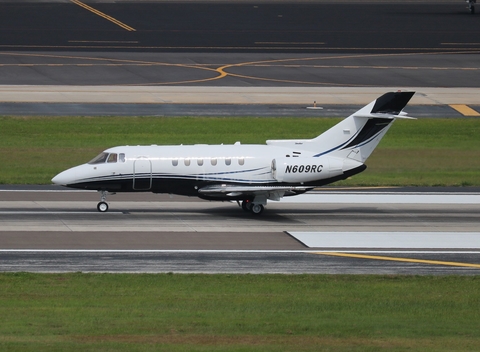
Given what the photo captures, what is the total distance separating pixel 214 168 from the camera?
3831 centimetres

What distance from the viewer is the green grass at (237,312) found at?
69.6ft

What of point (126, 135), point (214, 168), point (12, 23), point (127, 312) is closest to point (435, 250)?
point (214, 168)

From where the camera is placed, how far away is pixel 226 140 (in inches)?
2133

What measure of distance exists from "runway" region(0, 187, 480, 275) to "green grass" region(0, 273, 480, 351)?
1886mm

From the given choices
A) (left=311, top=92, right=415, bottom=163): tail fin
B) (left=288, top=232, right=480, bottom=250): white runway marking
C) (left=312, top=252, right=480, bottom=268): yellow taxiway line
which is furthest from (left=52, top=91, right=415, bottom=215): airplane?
(left=312, top=252, right=480, bottom=268): yellow taxiway line

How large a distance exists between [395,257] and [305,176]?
732 cm

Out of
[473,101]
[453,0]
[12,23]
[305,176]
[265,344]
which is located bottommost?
[265,344]

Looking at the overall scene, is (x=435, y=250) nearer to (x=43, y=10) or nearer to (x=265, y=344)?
(x=265, y=344)

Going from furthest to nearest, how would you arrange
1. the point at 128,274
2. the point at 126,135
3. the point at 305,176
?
the point at 126,135 → the point at 305,176 → the point at 128,274

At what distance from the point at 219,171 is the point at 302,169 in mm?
3465

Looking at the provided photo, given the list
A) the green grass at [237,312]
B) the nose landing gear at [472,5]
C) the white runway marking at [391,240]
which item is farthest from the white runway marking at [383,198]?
the nose landing gear at [472,5]

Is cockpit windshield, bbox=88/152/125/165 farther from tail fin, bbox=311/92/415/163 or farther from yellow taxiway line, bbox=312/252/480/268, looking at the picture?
yellow taxiway line, bbox=312/252/480/268

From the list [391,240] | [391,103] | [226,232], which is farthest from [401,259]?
[391,103]

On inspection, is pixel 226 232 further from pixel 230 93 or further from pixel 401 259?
pixel 230 93
